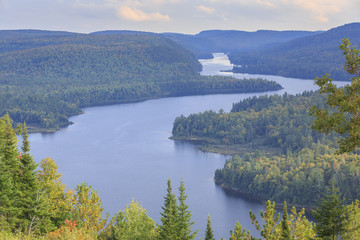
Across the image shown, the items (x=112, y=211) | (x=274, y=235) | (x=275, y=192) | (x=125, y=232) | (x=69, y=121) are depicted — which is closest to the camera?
(x=274, y=235)

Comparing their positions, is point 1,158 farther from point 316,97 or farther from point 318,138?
point 316,97

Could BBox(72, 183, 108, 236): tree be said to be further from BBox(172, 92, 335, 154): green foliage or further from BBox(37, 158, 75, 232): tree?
BBox(172, 92, 335, 154): green foliage

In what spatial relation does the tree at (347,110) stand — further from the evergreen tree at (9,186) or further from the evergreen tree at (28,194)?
the evergreen tree at (28,194)

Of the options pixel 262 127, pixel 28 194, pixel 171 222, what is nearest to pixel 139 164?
pixel 262 127

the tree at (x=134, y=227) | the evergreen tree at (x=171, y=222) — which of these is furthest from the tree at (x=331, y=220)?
the tree at (x=134, y=227)

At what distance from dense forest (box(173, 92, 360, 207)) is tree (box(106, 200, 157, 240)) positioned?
101ft

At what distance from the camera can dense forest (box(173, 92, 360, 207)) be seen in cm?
8375

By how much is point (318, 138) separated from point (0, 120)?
94502mm

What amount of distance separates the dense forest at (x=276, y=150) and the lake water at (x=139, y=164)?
5.09 meters

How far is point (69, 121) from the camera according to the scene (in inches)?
6683

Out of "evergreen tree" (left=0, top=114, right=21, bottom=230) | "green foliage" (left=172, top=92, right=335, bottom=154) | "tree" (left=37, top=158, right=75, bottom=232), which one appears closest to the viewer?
"evergreen tree" (left=0, top=114, right=21, bottom=230)

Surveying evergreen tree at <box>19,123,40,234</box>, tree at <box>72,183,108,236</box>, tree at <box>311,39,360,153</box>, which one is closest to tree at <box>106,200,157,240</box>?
tree at <box>72,183,108,236</box>

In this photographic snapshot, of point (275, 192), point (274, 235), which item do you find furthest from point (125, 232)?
point (275, 192)

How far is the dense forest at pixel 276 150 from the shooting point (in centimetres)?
8375
